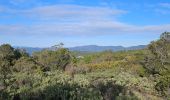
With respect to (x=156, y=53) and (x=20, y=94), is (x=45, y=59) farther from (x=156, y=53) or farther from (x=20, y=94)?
(x=20, y=94)

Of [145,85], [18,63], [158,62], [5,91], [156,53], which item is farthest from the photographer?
[156,53]

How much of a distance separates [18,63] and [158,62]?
15180 mm

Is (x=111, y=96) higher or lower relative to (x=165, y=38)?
lower

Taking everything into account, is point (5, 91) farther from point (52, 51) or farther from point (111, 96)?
point (52, 51)

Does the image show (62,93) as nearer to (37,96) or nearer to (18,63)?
(37,96)

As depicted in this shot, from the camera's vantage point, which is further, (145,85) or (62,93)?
(145,85)

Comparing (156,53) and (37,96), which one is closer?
(37,96)

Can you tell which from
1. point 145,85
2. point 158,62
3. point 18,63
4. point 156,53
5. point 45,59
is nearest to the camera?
point 145,85

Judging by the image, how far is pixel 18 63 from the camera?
3559 centimetres

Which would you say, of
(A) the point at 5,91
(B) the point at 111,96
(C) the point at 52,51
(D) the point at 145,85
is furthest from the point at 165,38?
(A) the point at 5,91

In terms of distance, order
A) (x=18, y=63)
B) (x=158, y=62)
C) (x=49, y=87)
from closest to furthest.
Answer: (x=49, y=87)
(x=18, y=63)
(x=158, y=62)

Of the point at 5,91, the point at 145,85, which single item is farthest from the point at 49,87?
the point at 145,85

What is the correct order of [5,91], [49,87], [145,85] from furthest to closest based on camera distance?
[145,85], [49,87], [5,91]

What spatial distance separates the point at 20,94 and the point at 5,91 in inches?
22.7
